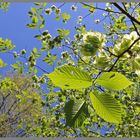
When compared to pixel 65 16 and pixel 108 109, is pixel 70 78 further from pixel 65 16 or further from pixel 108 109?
pixel 65 16

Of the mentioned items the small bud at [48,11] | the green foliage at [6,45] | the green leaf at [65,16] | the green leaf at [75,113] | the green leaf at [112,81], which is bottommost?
the green leaf at [75,113]

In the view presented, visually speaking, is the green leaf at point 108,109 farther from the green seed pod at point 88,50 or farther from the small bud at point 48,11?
the small bud at point 48,11

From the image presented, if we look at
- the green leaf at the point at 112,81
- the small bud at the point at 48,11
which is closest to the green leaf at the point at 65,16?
the small bud at the point at 48,11

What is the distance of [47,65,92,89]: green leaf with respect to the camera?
687mm

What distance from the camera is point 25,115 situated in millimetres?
11391

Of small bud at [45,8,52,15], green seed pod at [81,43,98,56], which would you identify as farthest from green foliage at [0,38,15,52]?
green seed pod at [81,43,98,56]

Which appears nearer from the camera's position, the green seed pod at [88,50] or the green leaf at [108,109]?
the green leaf at [108,109]

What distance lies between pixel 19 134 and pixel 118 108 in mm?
10205

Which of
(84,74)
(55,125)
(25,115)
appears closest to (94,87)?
(84,74)

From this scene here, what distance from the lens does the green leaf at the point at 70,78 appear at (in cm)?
69

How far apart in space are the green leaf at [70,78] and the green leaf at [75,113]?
4 centimetres

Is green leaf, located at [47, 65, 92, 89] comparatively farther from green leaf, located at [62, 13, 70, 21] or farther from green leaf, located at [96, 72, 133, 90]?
green leaf, located at [62, 13, 70, 21]

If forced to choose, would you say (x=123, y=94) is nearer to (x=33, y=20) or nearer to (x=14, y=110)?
(x=33, y=20)

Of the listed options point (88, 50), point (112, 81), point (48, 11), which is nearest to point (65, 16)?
point (48, 11)
